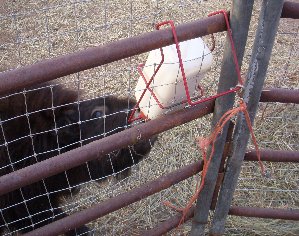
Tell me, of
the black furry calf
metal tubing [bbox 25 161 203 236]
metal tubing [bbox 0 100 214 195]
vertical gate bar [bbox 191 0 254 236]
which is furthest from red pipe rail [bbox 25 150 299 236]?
the black furry calf

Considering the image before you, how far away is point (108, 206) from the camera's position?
2.30 meters

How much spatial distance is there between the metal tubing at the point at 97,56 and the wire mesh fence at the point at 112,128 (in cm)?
32

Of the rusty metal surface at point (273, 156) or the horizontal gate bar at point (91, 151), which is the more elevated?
the horizontal gate bar at point (91, 151)

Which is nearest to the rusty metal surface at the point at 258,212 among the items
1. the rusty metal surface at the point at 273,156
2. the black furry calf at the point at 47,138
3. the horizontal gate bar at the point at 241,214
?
the horizontal gate bar at the point at 241,214

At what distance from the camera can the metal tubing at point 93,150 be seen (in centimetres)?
188

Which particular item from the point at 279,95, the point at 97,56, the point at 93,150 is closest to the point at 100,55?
the point at 97,56

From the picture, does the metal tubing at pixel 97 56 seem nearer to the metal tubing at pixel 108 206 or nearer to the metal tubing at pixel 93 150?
the metal tubing at pixel 93 150

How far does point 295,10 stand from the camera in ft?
6.63

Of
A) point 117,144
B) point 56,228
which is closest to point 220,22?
point 117,144

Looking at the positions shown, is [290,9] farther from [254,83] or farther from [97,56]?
[97,56]

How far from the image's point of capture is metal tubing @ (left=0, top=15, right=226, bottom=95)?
1.61 meters

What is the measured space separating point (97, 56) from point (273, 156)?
1.29 metres

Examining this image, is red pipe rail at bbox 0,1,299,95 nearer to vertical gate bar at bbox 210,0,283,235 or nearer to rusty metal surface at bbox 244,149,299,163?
vertical gate bar at bbox 210,0,283,235

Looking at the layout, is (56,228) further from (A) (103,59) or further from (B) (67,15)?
(B) (67,15)
